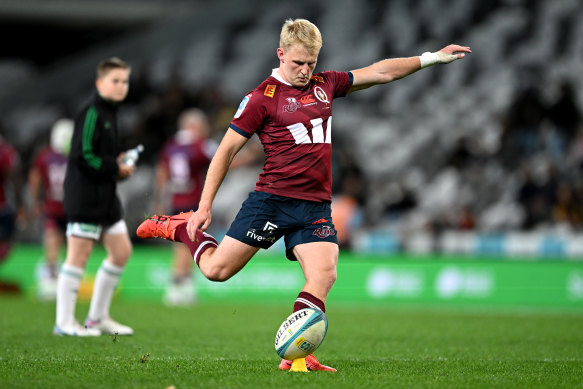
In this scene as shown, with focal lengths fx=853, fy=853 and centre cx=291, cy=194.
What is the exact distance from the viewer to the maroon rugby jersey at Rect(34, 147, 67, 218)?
12352 mm

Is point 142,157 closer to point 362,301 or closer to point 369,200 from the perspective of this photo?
point 369,200

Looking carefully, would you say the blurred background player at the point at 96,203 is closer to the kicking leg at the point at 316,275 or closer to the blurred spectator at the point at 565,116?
the kicking leg at the point at 316,275

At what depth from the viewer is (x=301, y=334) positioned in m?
5.07

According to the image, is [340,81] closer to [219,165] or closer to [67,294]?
[219,165]

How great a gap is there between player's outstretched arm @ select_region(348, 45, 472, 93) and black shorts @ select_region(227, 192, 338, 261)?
91 cm

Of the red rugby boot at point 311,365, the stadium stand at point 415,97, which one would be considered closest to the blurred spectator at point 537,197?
the stadium stand at point 415,97

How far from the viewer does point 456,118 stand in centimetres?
1786

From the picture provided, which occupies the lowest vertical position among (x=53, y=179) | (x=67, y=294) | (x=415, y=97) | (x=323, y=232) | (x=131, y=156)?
(x=67, y=294)

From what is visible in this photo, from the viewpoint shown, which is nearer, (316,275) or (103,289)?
(316,275)

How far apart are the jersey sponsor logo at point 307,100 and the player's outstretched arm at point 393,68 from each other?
0.41 meters

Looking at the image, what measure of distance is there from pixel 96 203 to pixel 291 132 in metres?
2.56

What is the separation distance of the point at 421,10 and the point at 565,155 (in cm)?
722

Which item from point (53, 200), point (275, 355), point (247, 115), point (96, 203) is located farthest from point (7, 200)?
point (247, 115)

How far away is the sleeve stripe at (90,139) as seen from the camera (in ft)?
23.6
